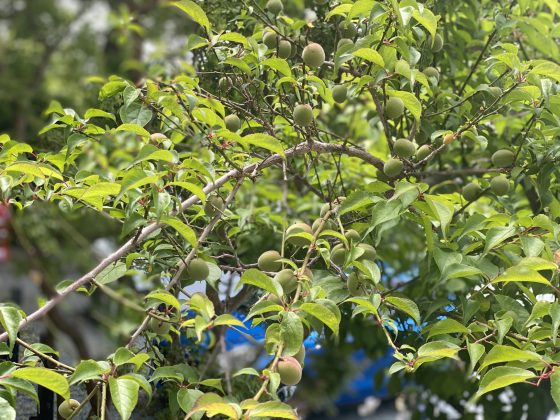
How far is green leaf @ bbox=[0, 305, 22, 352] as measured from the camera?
962 mm

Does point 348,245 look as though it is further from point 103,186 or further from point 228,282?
point 228,282

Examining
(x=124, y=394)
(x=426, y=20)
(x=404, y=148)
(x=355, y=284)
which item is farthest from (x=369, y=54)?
(x=124, y=394)

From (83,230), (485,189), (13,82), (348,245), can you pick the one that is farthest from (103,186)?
(13,82)

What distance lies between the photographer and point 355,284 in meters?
1.14

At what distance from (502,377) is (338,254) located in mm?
326

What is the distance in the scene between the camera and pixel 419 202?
1.11 metres

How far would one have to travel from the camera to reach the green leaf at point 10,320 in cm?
96

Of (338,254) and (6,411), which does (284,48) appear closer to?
(338,254)

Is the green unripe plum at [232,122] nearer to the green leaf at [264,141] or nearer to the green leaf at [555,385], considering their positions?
the green leaf at [264,141]

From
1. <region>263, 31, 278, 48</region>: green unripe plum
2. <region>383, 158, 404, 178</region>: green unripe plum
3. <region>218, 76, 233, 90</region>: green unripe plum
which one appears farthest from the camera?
<region>218, 76, 233, 90</region>: green unripe plum

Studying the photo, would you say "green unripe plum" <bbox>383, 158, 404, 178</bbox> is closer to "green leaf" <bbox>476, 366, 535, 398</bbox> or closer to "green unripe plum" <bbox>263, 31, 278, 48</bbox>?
"green unripe plum" <bbox>263, 31, 278, 48</bbox>

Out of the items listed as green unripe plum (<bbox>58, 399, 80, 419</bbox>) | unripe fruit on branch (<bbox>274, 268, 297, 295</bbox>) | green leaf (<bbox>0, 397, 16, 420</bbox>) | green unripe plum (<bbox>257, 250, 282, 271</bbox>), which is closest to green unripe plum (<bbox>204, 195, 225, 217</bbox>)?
green unripe plum (<bbox>257, 250, 282, 271</bbox>)

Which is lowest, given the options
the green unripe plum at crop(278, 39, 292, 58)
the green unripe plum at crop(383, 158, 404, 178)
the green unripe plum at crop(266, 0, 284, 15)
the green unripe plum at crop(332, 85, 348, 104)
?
the green unripe plum at crop(383, 158, 404, 178)

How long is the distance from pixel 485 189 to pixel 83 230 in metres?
2.94
